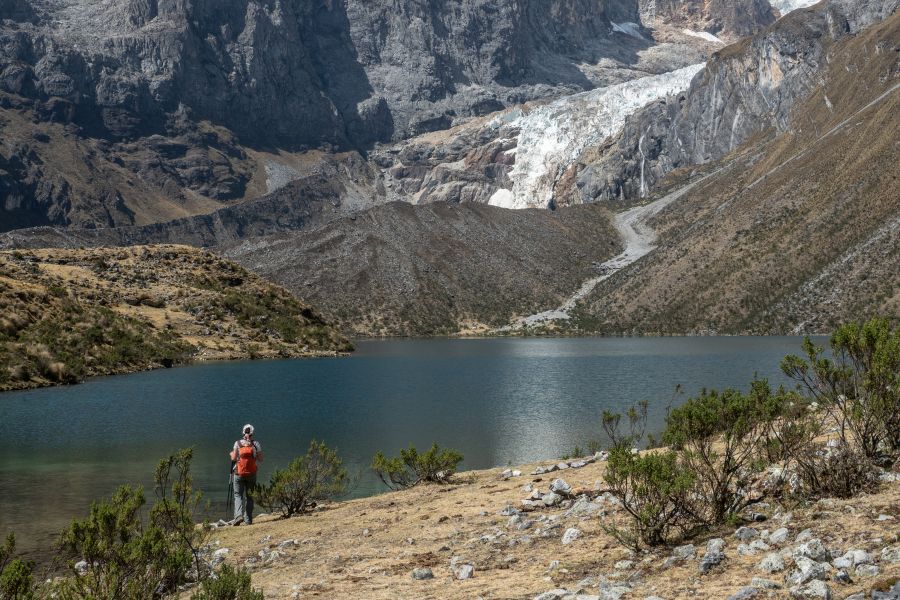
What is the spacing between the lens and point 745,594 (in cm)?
903

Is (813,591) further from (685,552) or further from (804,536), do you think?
(685,552)

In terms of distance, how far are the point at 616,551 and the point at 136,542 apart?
23.4 feet

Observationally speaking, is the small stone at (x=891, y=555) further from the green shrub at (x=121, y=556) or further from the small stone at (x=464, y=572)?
the green shrub at (x=121, y=556)

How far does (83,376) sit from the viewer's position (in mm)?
64438

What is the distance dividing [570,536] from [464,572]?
224 centimetres

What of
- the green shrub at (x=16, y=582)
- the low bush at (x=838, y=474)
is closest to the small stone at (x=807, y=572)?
the low bush at (x=838, y=474)

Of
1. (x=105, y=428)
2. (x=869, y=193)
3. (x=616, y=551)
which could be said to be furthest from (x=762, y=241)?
(x=616, y=551)

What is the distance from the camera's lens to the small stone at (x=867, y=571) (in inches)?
351

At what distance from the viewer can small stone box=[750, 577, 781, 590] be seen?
9164 millimetres

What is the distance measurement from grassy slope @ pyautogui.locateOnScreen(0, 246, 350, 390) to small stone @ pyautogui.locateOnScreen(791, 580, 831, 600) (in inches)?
2315

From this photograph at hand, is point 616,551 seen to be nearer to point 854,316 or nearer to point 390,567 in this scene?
point 390,567

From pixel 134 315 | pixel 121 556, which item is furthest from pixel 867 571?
pixel 134 315

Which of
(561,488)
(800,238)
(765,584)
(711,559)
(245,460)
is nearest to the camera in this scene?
(765,584)

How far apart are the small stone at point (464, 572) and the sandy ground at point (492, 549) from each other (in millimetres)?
135
